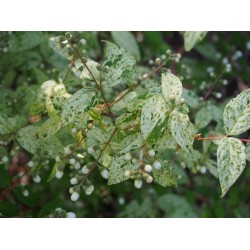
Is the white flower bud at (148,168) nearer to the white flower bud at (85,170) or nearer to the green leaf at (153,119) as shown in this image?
the green leaf at (153,119)

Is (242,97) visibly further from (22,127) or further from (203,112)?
(22,127)

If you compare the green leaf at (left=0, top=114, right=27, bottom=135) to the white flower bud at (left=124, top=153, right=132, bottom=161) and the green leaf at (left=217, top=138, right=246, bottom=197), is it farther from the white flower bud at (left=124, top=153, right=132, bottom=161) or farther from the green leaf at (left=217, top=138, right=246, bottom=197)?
the green leaf at (left=217, top=138, right=246, bottom=197)

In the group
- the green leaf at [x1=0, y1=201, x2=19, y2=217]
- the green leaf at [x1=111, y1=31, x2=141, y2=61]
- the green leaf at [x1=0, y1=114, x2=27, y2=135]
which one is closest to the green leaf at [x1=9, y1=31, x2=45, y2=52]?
the green leaf at [x1=111, y1=31, x2=141, y2=61]

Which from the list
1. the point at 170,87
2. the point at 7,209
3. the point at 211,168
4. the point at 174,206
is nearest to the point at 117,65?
the point at 170,87

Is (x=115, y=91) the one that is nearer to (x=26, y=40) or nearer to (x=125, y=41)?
(x=125, y=41)

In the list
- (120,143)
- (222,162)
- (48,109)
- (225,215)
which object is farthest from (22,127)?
(225,215)
